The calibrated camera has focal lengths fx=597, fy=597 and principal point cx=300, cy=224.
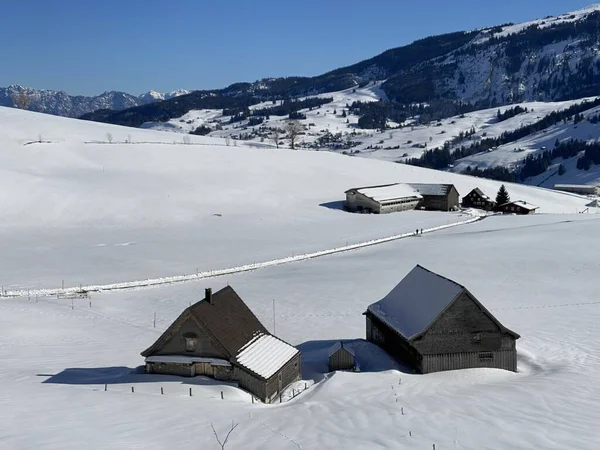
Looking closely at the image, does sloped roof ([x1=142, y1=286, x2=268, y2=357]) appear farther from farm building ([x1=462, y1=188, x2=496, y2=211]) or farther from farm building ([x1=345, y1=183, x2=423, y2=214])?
farm building ([x1=462, y1=188, x2=496, y2=211])

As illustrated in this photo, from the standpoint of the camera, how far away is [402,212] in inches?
3595

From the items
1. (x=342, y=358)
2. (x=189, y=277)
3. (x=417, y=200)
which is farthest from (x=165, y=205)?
(x=342, y=358)

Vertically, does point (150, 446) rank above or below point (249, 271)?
above

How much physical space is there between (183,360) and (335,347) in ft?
24.4

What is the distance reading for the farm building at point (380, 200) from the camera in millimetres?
89375

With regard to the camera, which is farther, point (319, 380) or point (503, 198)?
point (503, 198)

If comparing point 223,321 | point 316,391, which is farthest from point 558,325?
point 223,321

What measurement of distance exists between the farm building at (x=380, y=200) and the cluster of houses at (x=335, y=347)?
5798 cm

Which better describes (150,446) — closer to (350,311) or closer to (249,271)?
(350,311)

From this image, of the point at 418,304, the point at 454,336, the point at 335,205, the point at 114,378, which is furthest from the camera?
the point at 335,205

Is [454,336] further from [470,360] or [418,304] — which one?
[418,304]

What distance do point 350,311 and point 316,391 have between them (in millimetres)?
14563

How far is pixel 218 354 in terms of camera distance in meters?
25.5

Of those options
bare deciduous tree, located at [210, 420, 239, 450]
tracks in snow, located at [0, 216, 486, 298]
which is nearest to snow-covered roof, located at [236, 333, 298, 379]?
bare deciduous tree, located at [210, 420, 239, 450]
